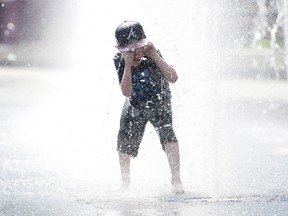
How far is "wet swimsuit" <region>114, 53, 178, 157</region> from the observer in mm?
6250

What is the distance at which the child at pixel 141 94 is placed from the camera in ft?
19.9

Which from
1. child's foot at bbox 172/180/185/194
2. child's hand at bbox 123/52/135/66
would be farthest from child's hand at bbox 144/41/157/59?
child's foot at bbox 172/180/185/194

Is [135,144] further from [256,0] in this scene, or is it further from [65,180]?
[256,0]

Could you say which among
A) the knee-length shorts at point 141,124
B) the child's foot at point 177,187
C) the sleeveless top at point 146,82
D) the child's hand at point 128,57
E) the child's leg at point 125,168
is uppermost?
the child's hand at point 128,57

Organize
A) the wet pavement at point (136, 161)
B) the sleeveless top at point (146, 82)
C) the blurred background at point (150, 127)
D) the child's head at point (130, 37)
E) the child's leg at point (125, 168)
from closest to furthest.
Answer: the wet pavement at point (136, 161) → the child's head at point (130, 37) → the sleeveless top at point (146, 82) → the child's leg at point (125, 168) → the blurred background at point (150, 127)

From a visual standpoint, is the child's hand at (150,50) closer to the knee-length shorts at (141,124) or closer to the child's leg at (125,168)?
the knee-length shorts at (141,124)

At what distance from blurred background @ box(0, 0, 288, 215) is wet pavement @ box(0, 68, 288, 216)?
1 centimetres

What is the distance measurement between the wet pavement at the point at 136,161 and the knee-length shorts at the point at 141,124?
34 cm

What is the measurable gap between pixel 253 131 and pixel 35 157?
124 inches

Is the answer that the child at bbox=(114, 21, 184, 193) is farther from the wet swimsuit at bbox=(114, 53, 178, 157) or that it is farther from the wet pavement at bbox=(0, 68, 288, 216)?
the wet pavement at bbox=(0, 68, 288, 216)

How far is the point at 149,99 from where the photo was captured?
6.30 metres

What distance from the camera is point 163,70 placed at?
6098mm

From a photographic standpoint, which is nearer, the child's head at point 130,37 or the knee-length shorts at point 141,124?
the child's head at point 130,37

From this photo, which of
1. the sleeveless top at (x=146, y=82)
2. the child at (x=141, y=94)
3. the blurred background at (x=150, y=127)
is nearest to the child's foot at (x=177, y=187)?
the child at (x=141, y=94)
